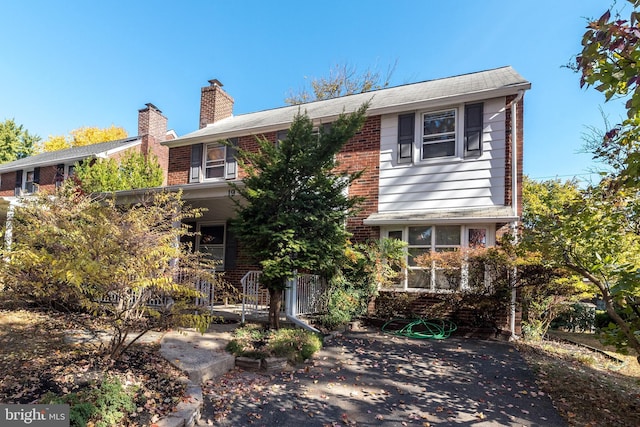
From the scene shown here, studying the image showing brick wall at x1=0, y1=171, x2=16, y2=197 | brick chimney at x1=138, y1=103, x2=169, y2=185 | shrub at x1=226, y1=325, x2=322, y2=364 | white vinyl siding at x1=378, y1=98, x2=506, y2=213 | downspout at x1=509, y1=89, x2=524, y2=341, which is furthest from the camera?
brick wall at x1=0, y1=171, x2=16, y2=197

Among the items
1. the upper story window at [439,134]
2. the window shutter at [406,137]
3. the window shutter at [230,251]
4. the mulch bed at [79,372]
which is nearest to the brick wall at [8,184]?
the window shutter at [230,251]

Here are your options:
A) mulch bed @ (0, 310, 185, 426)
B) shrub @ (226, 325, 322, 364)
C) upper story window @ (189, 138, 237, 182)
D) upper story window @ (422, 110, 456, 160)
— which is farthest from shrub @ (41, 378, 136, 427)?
upper story window @ (189, 138, 237, 182)

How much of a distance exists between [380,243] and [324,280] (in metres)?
1.71

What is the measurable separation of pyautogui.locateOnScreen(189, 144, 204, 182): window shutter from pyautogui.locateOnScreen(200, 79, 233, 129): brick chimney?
2.57 meters

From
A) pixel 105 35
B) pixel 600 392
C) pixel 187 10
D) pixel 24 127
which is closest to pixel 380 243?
pixel 600 392

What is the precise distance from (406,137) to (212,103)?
915cm

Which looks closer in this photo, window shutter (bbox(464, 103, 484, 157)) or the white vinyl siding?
the white vinyl siding

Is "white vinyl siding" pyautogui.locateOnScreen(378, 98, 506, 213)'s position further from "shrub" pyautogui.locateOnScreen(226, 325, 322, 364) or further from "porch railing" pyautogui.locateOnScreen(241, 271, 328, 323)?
"shrub" pyautogui.locateOnScreen(226, 325, 322, 364)

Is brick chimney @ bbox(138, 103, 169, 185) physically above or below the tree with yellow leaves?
below

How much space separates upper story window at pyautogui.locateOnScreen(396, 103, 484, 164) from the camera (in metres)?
9.20

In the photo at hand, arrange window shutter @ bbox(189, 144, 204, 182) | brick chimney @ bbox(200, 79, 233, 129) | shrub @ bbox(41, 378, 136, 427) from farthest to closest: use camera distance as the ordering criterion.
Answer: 1. brick chimney @ bbox(200, 79, 233, 129)
2. window shutter @ bbox(189, 144, 204, 182)
3. shrub @ bbox(41, 378, 136, 427)

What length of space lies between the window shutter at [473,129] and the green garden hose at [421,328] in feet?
14.5

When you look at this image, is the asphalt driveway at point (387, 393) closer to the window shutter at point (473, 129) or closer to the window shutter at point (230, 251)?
the window shutter at point (473, 129)

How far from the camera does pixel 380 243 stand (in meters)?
8.93
